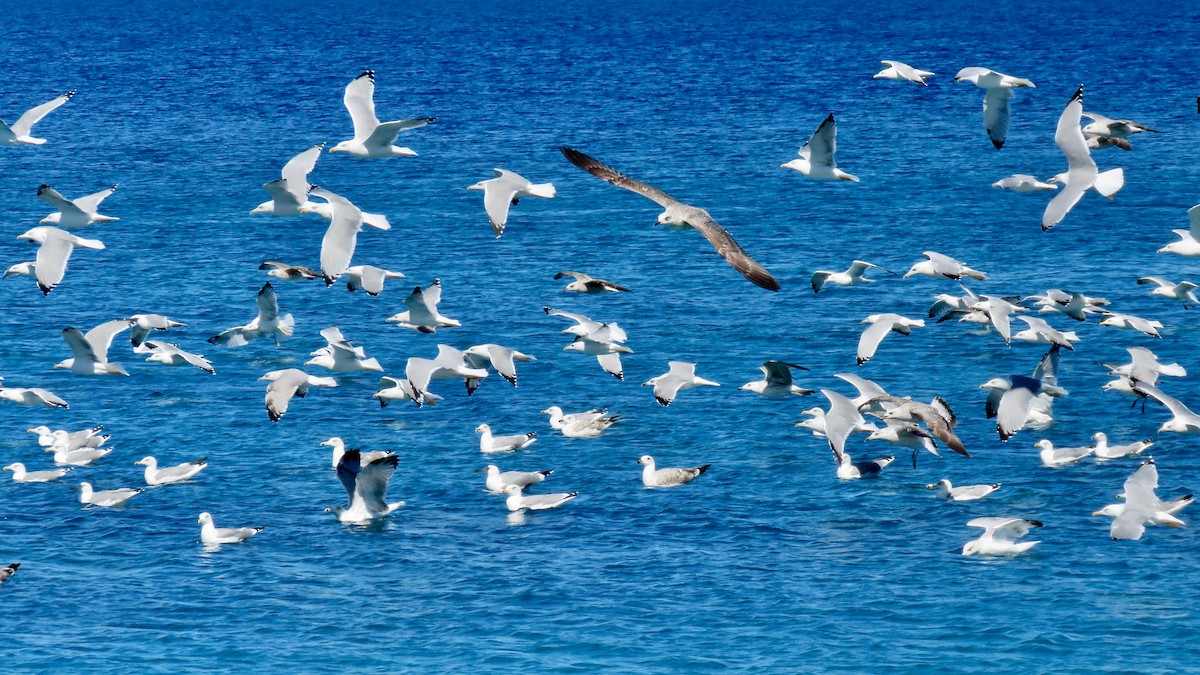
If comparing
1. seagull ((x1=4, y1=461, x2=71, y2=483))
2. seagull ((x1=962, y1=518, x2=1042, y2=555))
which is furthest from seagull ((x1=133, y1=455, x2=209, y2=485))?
seagull ((x1=962, y1=518, x2=1042, y2=555))

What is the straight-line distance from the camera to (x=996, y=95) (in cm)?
3303

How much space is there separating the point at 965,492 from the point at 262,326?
57.1 feet

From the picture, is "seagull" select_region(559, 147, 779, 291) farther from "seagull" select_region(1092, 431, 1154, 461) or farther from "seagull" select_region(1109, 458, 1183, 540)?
"seagull" select_region(1092, 431, 1154, 461)

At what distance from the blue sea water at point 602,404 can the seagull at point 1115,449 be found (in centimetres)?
28

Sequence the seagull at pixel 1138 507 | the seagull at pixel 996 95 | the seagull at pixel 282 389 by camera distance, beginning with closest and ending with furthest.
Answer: the seagull at pixel 1138 507 → the seagull at pixel 996 95 → the seagull at pixel 282 389

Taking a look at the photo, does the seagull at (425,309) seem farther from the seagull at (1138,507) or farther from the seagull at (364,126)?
the seagull at (1138,507)

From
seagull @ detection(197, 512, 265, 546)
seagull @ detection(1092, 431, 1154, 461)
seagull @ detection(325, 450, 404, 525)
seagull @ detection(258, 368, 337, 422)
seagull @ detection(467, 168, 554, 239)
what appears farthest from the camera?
seagull @ detection(1092, 431, 1154, 461)

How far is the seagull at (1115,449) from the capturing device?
3462 cm

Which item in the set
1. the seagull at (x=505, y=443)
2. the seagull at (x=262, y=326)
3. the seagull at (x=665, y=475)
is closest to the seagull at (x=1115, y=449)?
the seagull at (x=665, y=475)

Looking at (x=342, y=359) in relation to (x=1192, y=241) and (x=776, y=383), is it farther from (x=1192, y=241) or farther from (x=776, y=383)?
(x=1192, y=241)

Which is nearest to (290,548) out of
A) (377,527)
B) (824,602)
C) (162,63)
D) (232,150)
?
(377,527)

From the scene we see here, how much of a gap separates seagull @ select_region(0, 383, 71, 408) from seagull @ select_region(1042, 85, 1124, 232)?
855 inches

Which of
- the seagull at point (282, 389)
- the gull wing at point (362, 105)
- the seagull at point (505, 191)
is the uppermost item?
the gull wing at point (362, 105)

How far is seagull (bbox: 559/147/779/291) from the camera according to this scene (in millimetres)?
22203
